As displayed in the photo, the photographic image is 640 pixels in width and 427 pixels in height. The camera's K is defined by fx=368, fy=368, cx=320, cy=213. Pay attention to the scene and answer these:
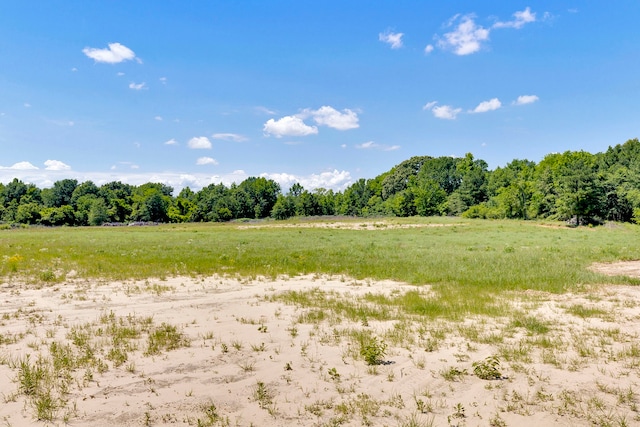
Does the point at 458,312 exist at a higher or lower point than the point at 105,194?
lower

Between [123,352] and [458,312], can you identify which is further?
[458,312]

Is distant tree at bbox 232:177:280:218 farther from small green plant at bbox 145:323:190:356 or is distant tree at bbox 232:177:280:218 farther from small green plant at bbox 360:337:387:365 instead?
A: small green plant at bbox 360:337:387:365

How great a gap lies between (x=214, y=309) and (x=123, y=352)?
422 cm

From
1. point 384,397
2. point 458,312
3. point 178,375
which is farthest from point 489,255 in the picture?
point 178,375

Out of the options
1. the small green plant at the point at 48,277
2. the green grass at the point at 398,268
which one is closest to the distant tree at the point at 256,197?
the green grass at the point at 398,268

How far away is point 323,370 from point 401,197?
120374 mm

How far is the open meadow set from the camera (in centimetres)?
598


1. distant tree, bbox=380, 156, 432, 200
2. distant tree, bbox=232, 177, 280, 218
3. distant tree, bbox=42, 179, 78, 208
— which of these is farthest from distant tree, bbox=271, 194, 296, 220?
distant tree, bbox=42, 179, 78, 208

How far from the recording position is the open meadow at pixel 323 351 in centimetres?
598

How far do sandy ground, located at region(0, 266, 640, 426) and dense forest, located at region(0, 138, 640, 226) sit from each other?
2816 inches

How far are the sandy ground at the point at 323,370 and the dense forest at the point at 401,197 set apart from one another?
71.5m

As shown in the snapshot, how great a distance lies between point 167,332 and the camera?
9.82 meters

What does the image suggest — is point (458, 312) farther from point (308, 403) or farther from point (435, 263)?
point (435, 263)

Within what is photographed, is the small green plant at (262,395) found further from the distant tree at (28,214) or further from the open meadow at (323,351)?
the distant tree at (28,214)
